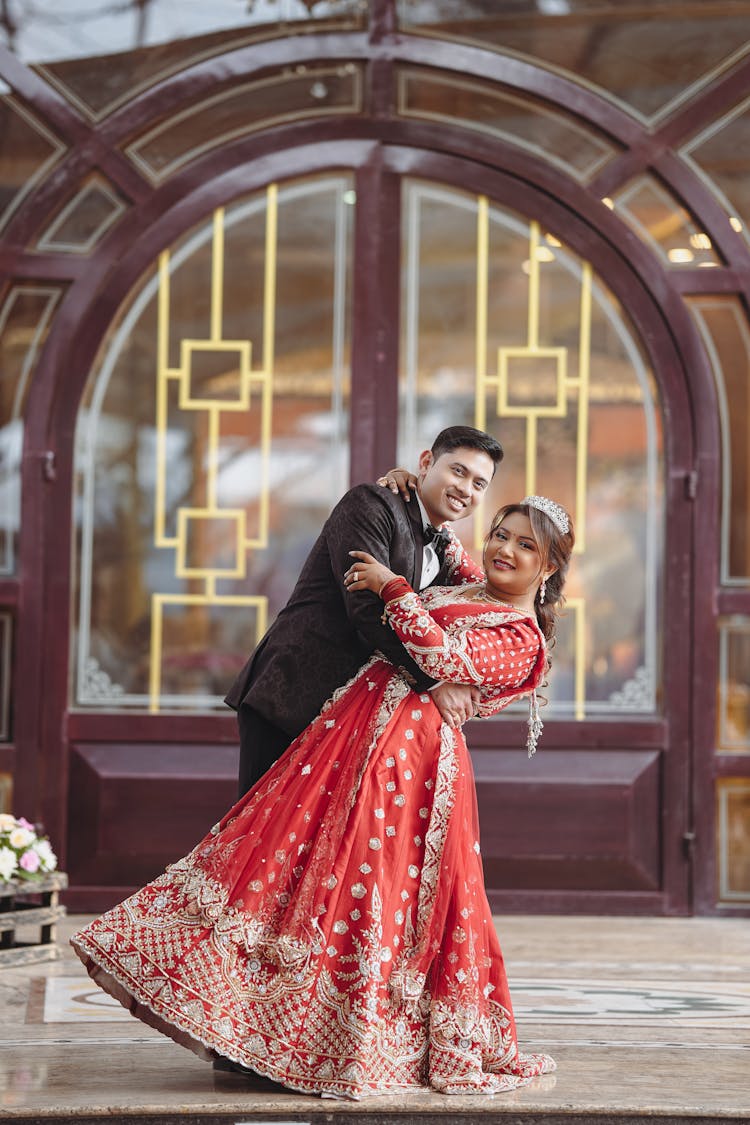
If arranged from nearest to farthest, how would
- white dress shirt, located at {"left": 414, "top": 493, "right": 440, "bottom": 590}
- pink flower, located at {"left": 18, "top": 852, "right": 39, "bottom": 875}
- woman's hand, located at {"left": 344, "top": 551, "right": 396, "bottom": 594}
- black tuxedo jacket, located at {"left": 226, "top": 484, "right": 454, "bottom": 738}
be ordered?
woman's hand, located at {"left": 344, "top": 551, "right": 396, "bottom": 594}
black tuxedo jacket, located at {"left": 226, "top": 484, "right": 454, "bottom": 738}
white dress shirt, located at {"left": 414, "top": 493, "right": 440, "bottom": 590}
pink flower, located at {"left": 18, "top": 852, "right": 39, "bottom": 875}

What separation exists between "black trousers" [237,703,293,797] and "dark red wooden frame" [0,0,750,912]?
1651 millimetres

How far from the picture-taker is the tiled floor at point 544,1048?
2336 mm

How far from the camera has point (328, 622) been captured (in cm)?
263

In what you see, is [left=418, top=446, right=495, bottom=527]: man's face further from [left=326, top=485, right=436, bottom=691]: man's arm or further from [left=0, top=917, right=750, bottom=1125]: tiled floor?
[left=0, top=917, right=750, bottom=1125]: tiled floor

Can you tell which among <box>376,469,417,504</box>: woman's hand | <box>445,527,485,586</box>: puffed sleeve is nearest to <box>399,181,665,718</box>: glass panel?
<box>445,527,485,586</box>: puffed sleeve

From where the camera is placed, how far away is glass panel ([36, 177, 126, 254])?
4355mm

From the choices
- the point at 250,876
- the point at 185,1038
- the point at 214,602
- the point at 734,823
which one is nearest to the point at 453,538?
the point at 250,876

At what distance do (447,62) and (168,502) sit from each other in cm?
162

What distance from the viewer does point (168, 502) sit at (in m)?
4.34

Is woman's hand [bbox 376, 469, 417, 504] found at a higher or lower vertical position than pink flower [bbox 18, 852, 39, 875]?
higher

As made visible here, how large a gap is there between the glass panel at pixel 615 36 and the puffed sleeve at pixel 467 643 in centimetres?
250

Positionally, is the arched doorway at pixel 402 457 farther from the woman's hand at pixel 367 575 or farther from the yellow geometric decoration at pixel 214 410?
the woman's hand at pixel 367 575

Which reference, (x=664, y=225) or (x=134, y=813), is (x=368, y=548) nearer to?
(x=134, y=813)

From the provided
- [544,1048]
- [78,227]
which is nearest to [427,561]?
[544,1048]
